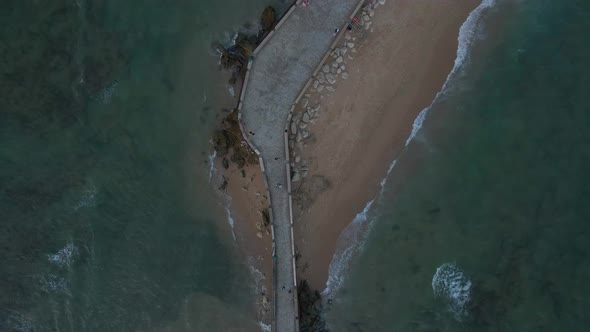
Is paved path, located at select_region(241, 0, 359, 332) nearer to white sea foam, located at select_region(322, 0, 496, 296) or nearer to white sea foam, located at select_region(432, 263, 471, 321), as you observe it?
white sea foam, located at select_region(322, 0, 496, 296)

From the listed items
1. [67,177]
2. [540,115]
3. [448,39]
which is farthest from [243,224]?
[540,115]

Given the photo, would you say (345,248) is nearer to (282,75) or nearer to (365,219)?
(365,219)

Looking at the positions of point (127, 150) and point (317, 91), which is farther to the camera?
point (127, 150)

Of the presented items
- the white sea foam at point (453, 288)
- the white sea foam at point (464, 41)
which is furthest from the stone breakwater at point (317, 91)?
the white sea foam at point (453, 288)

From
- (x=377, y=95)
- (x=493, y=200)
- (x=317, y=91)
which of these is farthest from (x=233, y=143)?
(x=493, y=200)

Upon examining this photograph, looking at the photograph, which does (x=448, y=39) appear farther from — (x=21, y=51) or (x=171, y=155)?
(x=21, y=51)
